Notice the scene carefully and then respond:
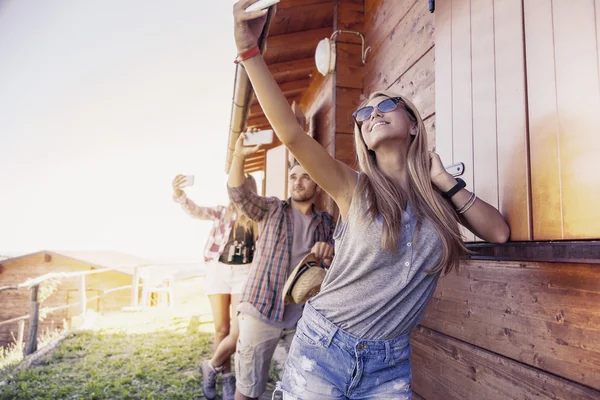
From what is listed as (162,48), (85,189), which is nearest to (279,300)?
(162,48)

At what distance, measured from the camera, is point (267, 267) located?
2.76 m

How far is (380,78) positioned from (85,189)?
9215 centimetres

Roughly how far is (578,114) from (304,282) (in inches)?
50.1

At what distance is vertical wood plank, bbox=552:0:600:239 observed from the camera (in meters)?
1.05

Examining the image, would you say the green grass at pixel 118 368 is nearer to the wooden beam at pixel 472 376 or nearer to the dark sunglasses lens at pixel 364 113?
the wooden beam at pixel 472 376

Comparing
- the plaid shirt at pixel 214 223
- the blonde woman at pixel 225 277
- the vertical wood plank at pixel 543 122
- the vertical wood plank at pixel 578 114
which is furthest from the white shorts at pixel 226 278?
the vertical wood plank at pixel 578 114

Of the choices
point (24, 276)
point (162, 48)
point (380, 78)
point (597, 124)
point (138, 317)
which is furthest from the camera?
point (162, 48)

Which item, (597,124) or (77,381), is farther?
(77,381)

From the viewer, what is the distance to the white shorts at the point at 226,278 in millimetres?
3936

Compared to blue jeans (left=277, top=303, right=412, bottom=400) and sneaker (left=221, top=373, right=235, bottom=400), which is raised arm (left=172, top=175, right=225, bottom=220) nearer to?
sneaker (left=221, top=373, right=235, bottom=400)

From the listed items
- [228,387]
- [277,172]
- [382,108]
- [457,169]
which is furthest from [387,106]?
[277,172]

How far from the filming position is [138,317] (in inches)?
363

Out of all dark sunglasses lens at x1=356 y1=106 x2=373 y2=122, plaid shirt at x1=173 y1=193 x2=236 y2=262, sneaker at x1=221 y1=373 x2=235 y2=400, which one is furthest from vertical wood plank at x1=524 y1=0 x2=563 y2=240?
sneaker at x1=221 y1=373 x2=235 y2=400

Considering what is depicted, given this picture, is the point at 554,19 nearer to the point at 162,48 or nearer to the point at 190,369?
the point at 190,369
